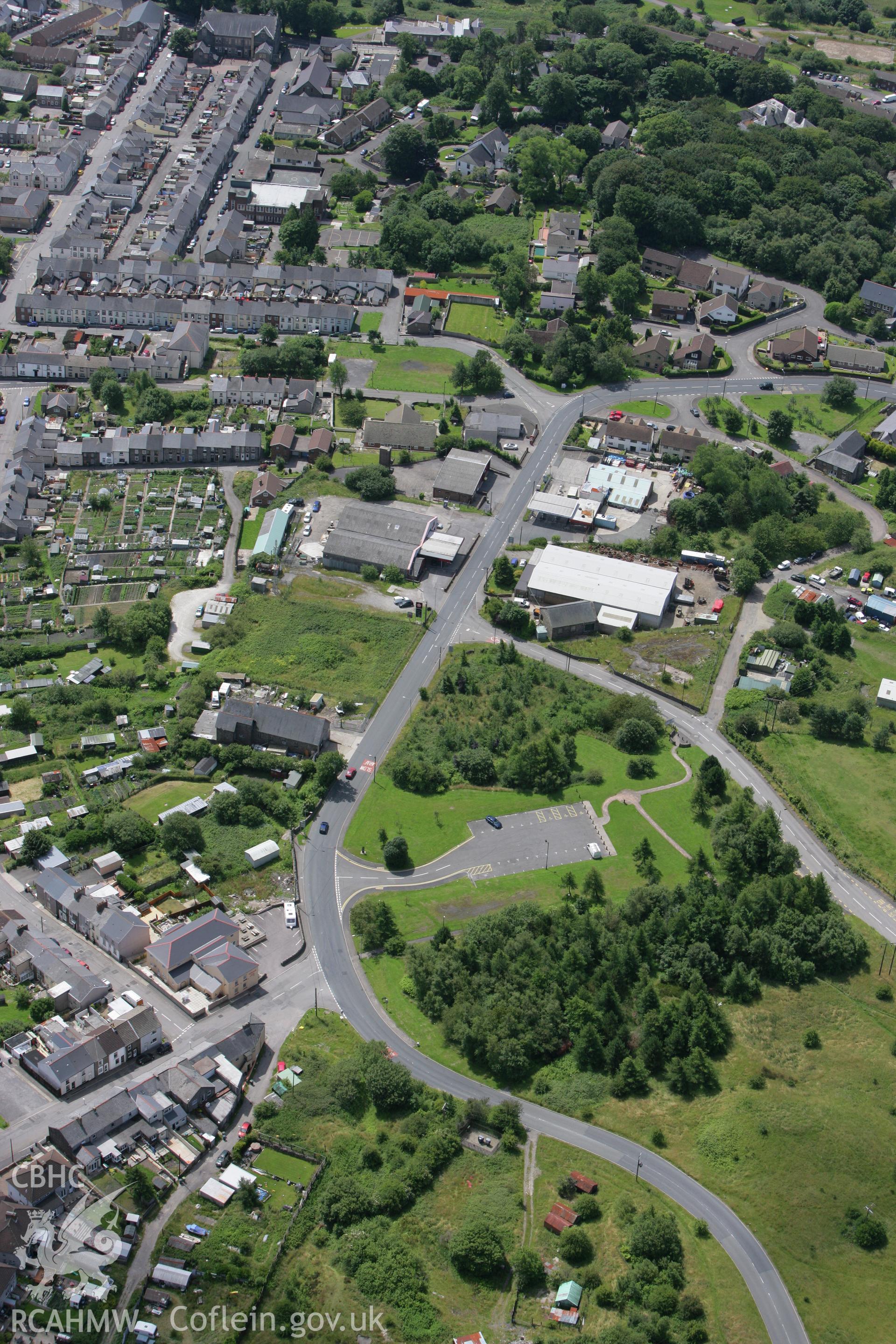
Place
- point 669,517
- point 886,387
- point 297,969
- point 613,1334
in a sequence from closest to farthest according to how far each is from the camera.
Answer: point 613,1334
point 297,969
point 669,517
point 886,387

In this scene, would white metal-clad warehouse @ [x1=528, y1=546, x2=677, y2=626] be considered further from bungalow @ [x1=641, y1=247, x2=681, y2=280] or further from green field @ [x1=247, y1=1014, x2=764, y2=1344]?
bungalow @ [x1=641, y1=247, x2=681, y2=280]

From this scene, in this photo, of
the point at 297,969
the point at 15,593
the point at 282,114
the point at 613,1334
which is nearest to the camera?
the point at 613,1334

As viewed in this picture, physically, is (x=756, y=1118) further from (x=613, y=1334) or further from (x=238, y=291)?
(x=238, y=291)

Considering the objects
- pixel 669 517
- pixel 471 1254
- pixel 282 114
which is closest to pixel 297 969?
pixel 471 1254

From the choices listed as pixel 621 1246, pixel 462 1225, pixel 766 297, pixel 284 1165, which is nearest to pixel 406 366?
pixel 766 297

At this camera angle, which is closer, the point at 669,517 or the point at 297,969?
the point at 297,969

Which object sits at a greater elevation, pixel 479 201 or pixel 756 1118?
pixel 479 201

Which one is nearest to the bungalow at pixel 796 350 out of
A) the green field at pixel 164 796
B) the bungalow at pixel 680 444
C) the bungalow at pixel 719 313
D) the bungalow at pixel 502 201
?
the bungalow at pixel 719 313
